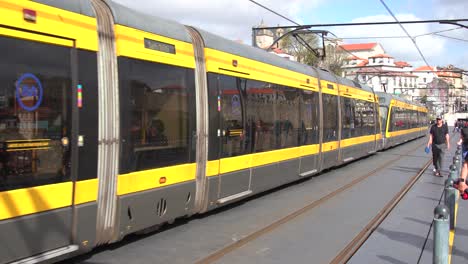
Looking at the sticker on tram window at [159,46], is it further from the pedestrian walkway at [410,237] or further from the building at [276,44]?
the building at [276,44]

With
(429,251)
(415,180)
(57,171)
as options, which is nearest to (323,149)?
(415,180)

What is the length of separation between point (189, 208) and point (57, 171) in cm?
265

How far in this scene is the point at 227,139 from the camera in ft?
25.9

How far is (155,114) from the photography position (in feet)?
19.9

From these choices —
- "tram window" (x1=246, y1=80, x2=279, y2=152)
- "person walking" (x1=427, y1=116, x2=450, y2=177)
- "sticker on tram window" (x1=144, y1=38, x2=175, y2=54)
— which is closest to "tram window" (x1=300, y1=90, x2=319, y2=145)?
"tram window" (x1=246, y1=80, x2=279, y2=152)

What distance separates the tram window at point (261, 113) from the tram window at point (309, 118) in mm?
1989

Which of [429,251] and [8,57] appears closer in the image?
[8,57]

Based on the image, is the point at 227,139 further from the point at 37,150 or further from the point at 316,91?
the point at 316,91

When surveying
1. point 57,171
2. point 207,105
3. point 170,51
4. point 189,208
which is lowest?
point 189,208

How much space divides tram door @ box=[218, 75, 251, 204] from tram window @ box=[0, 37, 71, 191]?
3340mm

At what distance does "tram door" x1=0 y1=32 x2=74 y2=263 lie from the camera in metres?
4.07

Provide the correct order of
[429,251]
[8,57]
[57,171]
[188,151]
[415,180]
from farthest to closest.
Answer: [415,180]
[188,151]
[429,251]
[57,171]
[8,57]

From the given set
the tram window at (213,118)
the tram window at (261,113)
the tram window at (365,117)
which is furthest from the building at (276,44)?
the tram window at (213,118)

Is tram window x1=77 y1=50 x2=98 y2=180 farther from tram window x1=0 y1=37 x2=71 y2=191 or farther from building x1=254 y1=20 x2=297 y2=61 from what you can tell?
building x1=254 y1=20 x2=297 y2=61
